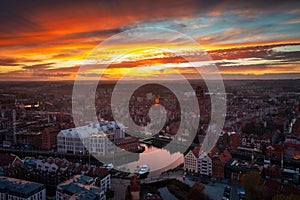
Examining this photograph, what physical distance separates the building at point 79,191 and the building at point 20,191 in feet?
0.77

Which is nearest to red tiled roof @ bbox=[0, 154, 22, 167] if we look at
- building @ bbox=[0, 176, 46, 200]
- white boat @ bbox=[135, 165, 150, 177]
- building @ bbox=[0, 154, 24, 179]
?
building @ bbox=[0, 154, 24, 179]

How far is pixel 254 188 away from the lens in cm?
316

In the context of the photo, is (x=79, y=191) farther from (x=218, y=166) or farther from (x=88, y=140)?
(x=88, y=140)

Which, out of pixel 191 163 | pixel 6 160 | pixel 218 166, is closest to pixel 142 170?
pixel 191 163

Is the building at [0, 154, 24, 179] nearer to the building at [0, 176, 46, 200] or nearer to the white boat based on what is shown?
the building at [0, 176, 46, 200]

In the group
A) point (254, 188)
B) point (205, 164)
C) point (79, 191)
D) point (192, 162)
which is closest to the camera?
point (79, 191)

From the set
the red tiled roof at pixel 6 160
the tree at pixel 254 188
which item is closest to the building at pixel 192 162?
the tree at pixel 254 188

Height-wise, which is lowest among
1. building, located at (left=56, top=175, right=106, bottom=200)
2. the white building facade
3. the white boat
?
the white boat

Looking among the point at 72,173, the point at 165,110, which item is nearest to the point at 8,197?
the point at 72,173

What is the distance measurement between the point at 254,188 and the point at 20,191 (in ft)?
8.09

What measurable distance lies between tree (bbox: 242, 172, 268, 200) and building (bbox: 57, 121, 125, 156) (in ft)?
10.6

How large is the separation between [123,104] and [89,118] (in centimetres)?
306

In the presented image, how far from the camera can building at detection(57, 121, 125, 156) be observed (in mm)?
5922

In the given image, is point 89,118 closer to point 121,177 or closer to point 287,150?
point 121,177
